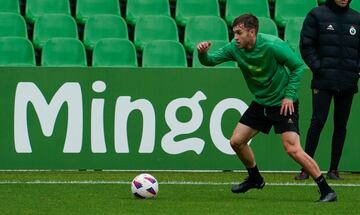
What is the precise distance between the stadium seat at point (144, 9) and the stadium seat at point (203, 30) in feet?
2.35

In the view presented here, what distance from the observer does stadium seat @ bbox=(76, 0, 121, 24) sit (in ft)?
48.3

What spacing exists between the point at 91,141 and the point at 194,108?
4.12 ft

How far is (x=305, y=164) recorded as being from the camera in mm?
9094

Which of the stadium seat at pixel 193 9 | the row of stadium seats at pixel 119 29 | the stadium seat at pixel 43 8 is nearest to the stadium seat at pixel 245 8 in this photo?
the stadium seat at pixel 193 9

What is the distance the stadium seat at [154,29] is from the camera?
1412cm

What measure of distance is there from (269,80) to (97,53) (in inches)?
172

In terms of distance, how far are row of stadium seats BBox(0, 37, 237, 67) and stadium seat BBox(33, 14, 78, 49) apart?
669mm

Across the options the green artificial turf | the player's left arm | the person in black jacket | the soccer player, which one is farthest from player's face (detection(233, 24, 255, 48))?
the person in black jacket

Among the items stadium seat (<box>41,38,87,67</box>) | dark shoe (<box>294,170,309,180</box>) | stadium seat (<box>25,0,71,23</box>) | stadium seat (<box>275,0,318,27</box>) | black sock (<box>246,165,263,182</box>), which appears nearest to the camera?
black sock (<box>246,165,263,182</box>)

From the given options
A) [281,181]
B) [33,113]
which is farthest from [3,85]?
[281,181]

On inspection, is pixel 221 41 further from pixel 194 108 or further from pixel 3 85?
pixel 3 85

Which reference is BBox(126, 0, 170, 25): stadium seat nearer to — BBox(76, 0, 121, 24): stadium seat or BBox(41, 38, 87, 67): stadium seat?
BBox(76, 0, 121, 24): stadium seat

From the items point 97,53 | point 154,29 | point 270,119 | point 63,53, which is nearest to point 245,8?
point 154,29

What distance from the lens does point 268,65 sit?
30.5 feet
